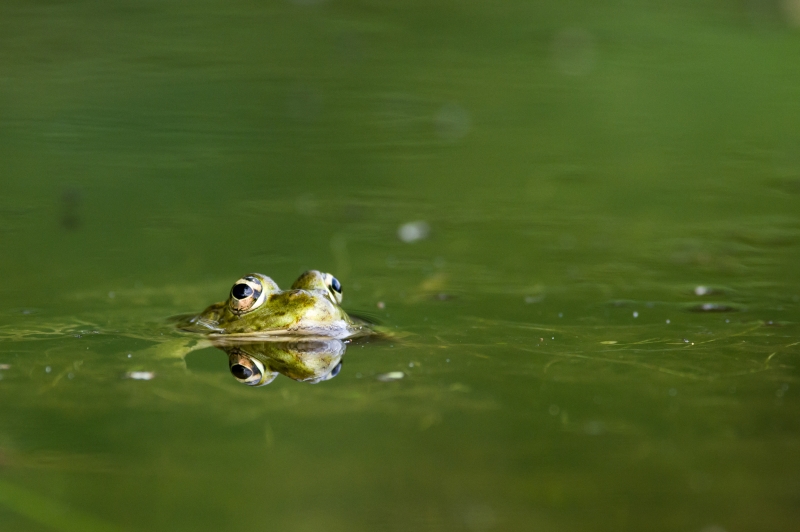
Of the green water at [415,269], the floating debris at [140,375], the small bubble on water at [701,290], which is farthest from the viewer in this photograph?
the small bubble on water at [701,290]

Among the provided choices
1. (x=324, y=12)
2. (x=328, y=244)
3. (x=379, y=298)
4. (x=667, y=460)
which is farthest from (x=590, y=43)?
(x=667, y=460)

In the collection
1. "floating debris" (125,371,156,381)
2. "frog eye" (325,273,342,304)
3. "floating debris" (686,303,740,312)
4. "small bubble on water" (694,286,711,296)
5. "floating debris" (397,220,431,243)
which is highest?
"frog eye" (325,273,342,304)

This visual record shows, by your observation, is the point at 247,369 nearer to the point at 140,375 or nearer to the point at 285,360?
the point at 285,360

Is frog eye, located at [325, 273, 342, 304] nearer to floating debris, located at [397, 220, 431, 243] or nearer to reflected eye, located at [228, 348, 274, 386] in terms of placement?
reflected eye, located at [228, 348, 274, 386]

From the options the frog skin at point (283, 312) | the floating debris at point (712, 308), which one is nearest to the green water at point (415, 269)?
the floating debris at point (712, 308)

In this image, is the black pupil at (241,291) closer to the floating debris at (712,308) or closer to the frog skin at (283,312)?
the frog skin at (283,312)

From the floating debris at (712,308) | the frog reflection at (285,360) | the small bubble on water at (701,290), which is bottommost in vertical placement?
the small bubble on water at (701,290)

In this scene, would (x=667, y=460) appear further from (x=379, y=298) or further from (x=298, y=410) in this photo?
(x=379, y=298)

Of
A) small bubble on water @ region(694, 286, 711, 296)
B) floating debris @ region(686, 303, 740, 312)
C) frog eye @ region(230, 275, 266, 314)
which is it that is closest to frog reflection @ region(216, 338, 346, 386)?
frog eye @ region(230, 275, 266, 314)
